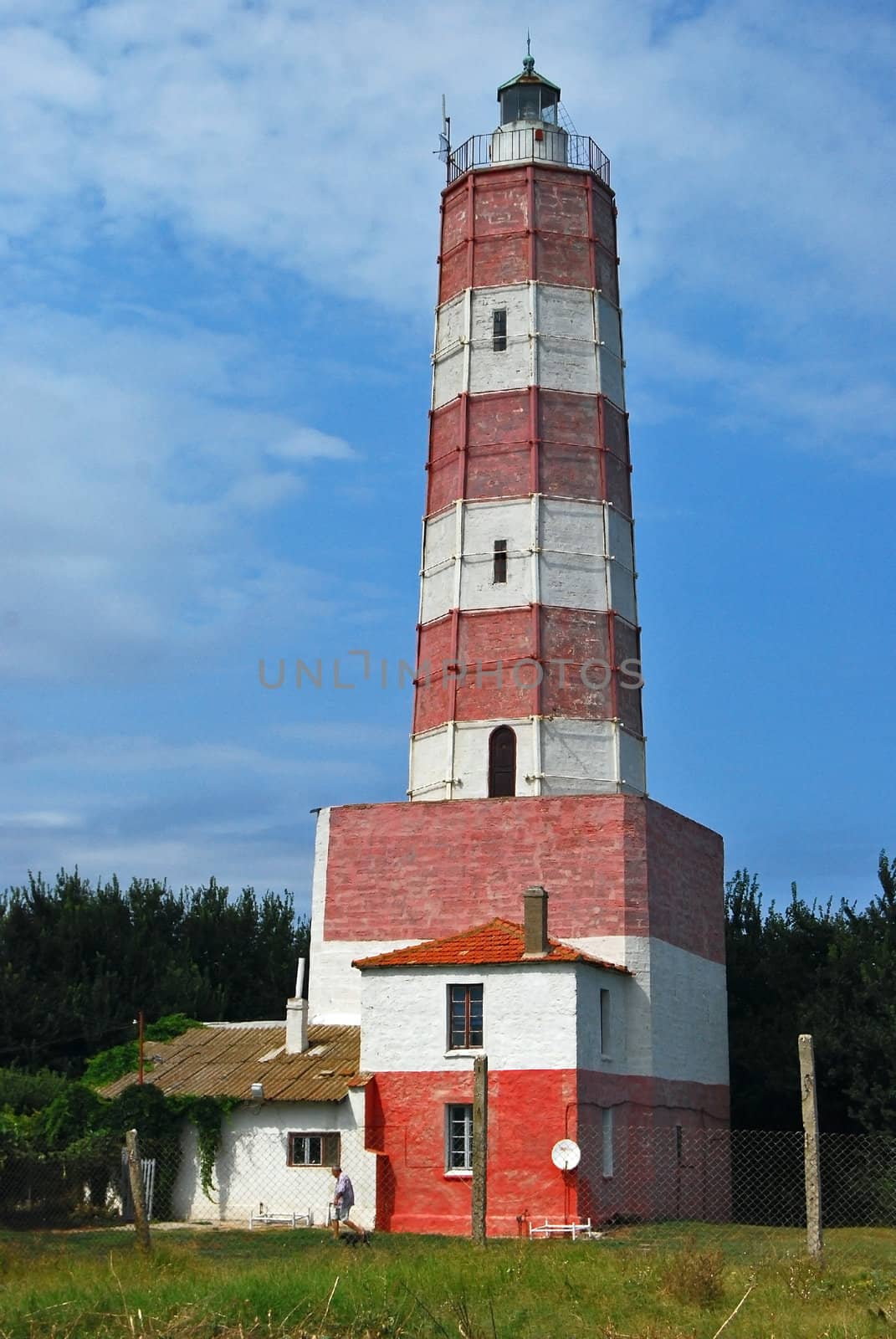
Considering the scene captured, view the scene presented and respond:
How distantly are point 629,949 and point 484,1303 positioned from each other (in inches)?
740

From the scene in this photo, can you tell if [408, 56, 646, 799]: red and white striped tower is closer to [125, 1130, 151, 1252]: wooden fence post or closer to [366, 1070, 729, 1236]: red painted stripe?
[366, 1070, 729, 1236]: red painted stripe

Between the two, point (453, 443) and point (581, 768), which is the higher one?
point (453, 443)

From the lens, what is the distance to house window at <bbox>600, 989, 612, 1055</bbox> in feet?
98.4

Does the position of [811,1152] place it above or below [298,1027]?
below

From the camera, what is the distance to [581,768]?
33750mm

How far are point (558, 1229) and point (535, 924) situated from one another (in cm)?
510

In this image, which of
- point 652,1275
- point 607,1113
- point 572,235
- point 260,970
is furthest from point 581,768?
point 652,1275

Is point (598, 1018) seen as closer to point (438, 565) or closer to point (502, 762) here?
point (502, 762)

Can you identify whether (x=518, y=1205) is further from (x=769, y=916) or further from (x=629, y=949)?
(x=769, y=916)

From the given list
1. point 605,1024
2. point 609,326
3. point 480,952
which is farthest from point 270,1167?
point 609,326

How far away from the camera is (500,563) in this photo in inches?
1378

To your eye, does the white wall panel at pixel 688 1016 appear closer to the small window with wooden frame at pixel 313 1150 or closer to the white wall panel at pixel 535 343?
the small window with wooden frame at pixel 313 1150

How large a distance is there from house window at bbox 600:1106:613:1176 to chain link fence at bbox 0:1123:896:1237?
30 mm

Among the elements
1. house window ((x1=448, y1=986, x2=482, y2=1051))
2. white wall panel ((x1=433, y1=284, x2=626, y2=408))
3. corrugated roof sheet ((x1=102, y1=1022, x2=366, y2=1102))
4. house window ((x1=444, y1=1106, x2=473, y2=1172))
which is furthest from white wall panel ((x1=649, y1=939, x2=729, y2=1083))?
white wall panel ((x1=433, y1=284, x2=626, y2=408))
